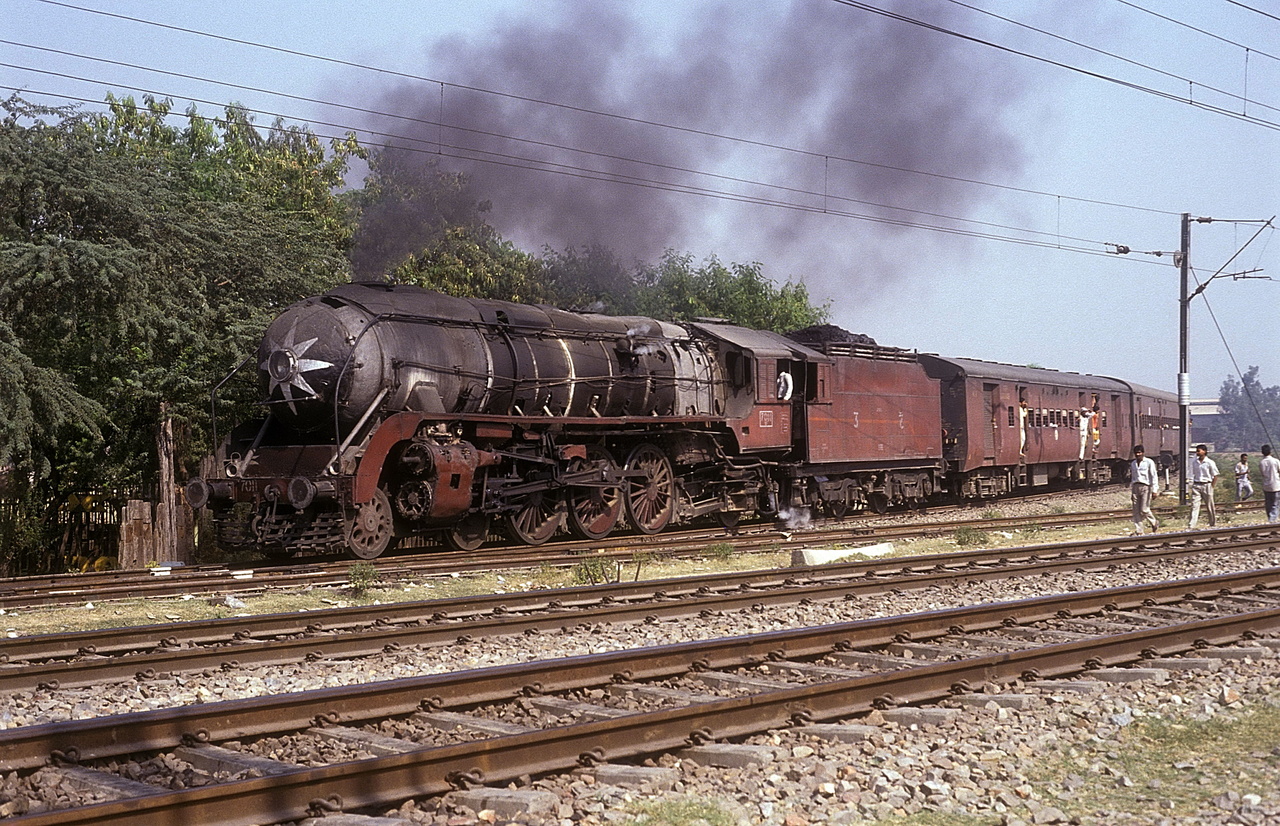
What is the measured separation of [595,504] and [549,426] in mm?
1911

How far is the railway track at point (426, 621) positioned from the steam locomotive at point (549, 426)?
4.51 metres

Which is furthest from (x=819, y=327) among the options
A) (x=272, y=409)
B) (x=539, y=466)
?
(x=272, y=409)

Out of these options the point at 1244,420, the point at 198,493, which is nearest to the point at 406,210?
the point at 198,493

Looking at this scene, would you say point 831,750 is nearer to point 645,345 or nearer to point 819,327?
point 645,345

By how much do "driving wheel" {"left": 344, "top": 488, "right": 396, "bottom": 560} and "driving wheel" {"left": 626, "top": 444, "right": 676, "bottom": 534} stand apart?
4.65 meters

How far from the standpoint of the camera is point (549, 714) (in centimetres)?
646

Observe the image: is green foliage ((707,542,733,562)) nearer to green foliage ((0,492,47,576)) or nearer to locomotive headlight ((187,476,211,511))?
locomotive headlight ((187,476,211,511))

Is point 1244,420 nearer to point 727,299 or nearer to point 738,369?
point 727,299

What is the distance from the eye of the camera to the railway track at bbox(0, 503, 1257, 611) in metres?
12.5

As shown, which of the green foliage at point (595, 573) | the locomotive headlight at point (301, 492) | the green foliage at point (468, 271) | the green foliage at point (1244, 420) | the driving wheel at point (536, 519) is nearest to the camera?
the green foliage at point (595, 573)

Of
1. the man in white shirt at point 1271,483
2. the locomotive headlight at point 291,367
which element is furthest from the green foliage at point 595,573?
the man in white shirt at point 1271,483

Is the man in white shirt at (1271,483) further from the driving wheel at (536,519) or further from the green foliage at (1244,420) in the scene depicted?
the green foliage at (1244,420)

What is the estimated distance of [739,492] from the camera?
21625 mm

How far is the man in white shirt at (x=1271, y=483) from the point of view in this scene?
21.8 metres
